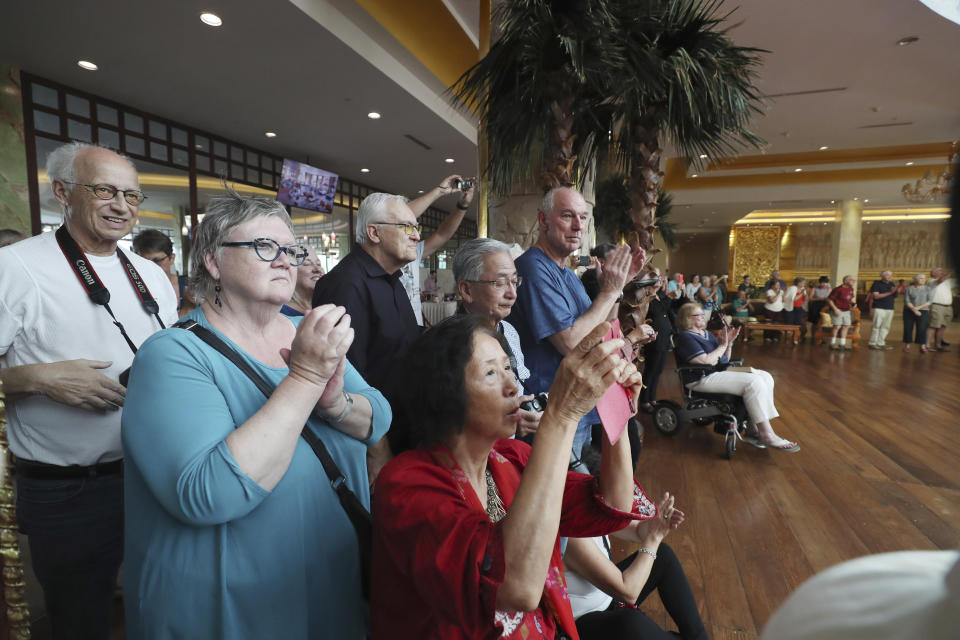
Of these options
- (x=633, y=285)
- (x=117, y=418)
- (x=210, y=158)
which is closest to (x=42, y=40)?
(x=210, y=158)

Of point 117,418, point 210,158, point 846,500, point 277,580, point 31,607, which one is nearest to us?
point 277,580

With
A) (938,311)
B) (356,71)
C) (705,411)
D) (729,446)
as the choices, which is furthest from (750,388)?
(938,311)

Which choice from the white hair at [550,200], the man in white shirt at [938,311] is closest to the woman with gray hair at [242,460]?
the white hair at [550,200]

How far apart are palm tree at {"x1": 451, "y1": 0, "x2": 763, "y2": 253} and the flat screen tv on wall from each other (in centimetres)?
509

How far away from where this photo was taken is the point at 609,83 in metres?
2.64

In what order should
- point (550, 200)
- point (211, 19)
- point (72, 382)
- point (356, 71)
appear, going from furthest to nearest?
point (356, 71), point (211, 19), point (550, 200), point (72, 382)

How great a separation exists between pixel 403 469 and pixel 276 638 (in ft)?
1.22

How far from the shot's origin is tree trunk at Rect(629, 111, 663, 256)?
118 inches

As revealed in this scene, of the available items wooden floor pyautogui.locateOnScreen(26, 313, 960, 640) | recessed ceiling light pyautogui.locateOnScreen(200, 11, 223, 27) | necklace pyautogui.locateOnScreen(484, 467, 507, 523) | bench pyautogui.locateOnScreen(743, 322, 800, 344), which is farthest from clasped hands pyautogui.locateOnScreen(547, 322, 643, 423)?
bench pyautogui.locateOnScreen(743, 322, 800, 344)

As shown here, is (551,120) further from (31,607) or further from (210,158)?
(210,158)

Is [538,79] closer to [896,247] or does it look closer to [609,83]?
[609,83]

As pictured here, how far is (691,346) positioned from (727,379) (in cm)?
36

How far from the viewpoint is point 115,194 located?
127cm

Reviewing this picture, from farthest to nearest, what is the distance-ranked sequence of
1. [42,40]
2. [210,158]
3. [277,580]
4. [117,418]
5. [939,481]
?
[210,158] → [42,40] → [939,481] → [117,418] → [277,580]
